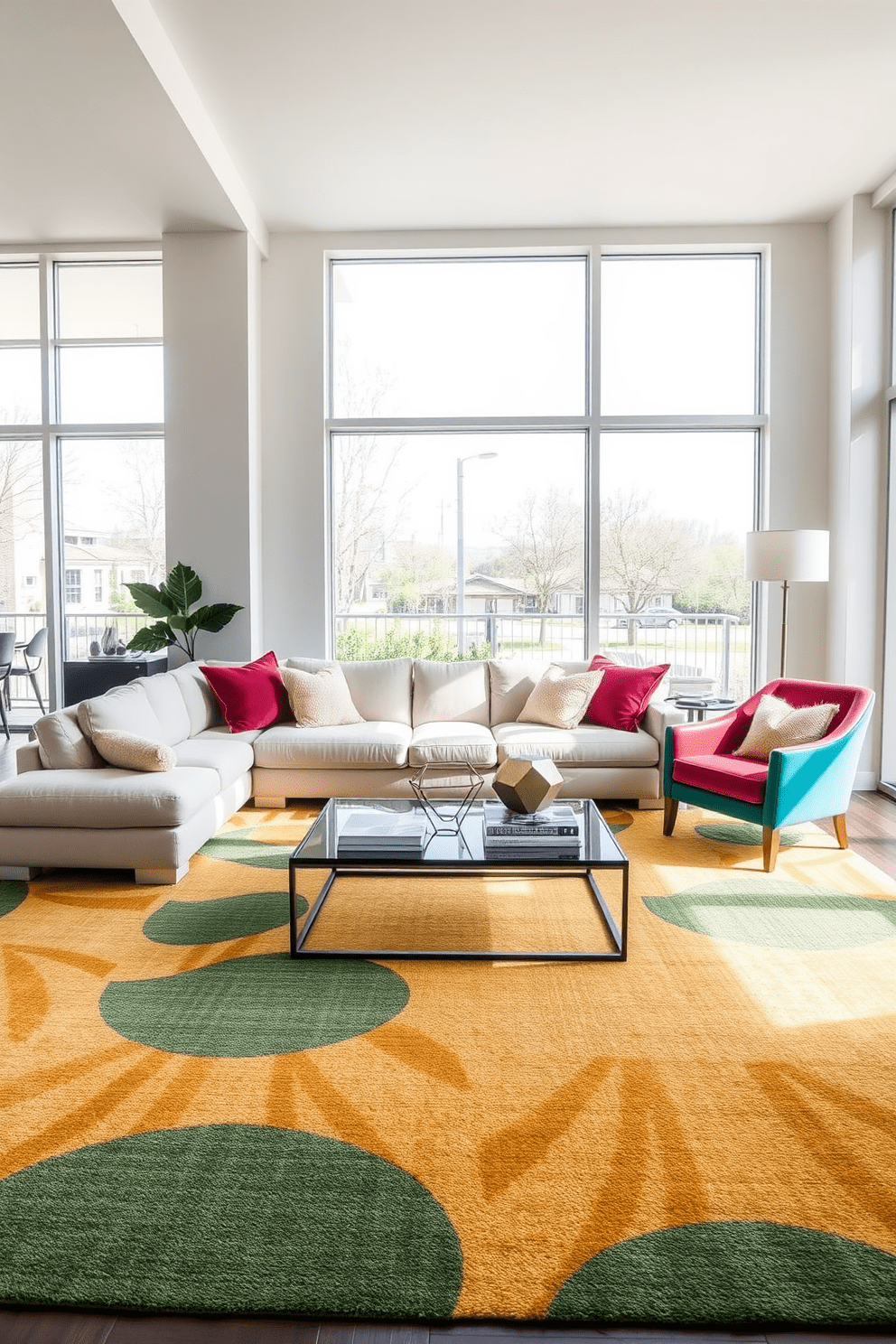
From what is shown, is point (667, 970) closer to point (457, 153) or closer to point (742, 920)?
point (742, 920)

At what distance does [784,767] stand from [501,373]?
360 centimetres

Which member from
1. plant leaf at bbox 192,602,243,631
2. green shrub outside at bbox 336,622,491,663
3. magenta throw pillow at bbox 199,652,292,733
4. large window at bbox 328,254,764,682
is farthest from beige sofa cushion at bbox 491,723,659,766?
plant leaf at bbox 192,602,243,631

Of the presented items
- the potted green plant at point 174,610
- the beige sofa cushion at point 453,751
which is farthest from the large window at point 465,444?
the beige sofa cushion at point 453,751

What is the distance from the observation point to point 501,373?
21.0 feet

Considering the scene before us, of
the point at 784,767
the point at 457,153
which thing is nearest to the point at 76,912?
the point at 784,767

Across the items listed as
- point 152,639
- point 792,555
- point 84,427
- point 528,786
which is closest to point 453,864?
point 528,786

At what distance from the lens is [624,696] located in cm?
532

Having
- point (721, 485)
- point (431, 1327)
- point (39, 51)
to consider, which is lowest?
point (431, 1327)

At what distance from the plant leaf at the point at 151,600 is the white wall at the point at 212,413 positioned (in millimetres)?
276

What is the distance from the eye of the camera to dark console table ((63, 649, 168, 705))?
5.96 meters

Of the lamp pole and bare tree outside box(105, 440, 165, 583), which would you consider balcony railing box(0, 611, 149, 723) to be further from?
the lamp pole

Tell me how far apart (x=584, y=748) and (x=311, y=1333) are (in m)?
3.66

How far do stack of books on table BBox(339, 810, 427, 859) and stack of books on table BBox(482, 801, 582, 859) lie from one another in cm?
25

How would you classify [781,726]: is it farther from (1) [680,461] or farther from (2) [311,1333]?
(2) [311,1333]
